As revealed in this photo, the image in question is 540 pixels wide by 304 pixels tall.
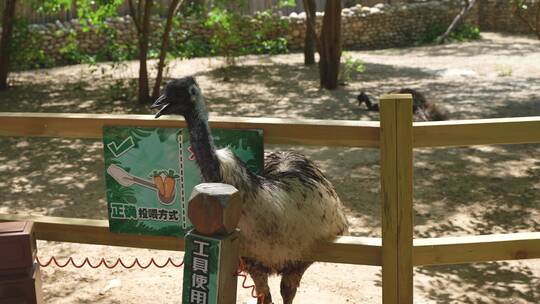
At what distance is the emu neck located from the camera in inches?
113

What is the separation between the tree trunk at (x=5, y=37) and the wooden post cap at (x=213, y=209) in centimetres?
1045

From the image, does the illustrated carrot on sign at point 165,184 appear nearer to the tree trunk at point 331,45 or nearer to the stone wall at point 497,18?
the tree trunk at point 331,45

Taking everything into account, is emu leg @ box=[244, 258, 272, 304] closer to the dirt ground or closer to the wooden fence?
the wooden fence

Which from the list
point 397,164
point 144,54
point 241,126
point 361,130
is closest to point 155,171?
point 241,126

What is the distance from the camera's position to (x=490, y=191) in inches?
246

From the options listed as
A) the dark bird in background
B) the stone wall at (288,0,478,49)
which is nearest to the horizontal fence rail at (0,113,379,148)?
the dark bird in background

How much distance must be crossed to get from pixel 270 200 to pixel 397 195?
0.57 m

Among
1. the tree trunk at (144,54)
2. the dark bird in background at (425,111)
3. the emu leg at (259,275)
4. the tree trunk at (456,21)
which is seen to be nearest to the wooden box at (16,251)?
the emu leg at (259,275)

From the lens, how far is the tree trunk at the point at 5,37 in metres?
11.7

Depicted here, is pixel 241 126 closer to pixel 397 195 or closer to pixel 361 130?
pixel 361 130

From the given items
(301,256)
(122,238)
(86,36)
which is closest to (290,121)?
(301,256)

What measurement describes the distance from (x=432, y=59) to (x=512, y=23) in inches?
266

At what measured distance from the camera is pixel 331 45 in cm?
1142

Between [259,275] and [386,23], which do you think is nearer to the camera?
[259,275]
